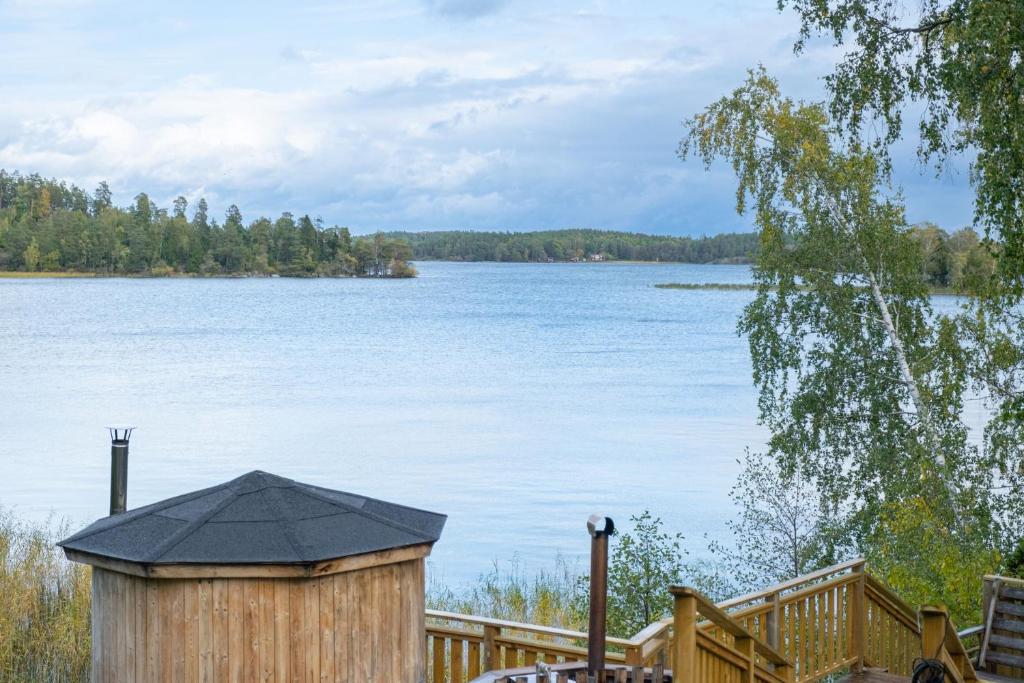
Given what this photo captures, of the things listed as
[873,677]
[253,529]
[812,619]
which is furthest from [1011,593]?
[253,529]

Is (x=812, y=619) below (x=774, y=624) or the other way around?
below

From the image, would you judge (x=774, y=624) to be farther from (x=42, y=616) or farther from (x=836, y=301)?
(x=836, y=301)

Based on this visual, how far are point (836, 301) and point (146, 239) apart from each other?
118296 mm

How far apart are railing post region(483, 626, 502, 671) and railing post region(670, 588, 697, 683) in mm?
2641

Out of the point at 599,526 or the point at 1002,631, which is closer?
the point at 599,526

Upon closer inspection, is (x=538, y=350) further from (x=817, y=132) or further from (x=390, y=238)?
(x=390, y=238)

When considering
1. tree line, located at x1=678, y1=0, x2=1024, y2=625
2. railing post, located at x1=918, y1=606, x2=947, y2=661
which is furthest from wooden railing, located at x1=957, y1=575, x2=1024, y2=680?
railing post, located at x1=918, y1=606, x2=947, y2=661

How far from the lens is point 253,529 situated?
291 inches

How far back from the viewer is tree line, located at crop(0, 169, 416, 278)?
123812mm

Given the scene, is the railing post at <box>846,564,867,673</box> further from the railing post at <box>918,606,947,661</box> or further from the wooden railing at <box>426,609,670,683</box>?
the railing post at <box>918,606,947,661</box>

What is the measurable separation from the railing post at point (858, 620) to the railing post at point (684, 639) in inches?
143

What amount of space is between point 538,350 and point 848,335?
53.4 m

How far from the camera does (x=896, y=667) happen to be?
1103 centimetres

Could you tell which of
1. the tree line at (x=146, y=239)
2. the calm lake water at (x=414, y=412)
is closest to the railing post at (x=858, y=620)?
the calm lake water at (x=414, y=412)
